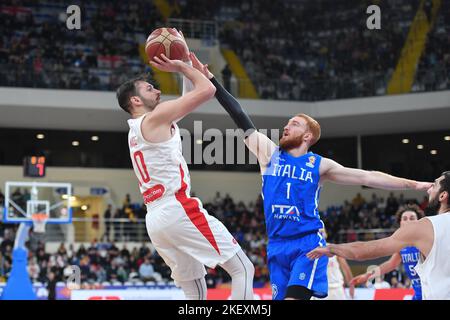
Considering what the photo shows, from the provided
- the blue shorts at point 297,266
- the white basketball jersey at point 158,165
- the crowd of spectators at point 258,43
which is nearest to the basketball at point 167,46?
the white basketball jersey at point 158,165

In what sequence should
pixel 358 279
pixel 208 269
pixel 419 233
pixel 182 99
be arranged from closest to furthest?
pixel 419 233 < pixel 182 99 < pixel 358 279 < pixel 208 269

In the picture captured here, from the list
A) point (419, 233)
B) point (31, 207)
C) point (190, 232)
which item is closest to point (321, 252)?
point (419, 233)

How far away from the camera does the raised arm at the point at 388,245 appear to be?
16.5ft

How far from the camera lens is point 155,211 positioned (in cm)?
616

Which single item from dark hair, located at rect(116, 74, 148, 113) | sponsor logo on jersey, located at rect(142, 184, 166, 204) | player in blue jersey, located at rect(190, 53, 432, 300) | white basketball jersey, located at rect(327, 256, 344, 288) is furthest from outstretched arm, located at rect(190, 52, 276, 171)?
white basketball jersey, located at rect(327, 256, 344, 288)

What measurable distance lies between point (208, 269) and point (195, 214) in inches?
621

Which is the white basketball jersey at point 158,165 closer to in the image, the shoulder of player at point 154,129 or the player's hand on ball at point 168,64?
the shoulder of player at point 154,129

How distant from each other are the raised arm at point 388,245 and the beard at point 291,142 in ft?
5.00

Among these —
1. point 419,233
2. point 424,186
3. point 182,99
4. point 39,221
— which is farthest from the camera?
point 39,221

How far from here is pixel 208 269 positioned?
71.1 ft

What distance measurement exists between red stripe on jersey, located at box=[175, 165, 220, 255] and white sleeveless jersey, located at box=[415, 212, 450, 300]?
1.64 metres

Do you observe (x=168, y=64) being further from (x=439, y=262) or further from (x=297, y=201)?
(x=439, y=262)
